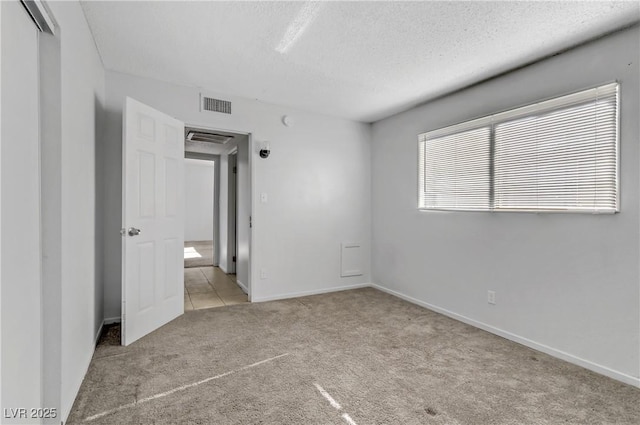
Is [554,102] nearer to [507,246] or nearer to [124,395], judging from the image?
[507,246]

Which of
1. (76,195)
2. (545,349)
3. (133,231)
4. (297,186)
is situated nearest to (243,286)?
(297,186)

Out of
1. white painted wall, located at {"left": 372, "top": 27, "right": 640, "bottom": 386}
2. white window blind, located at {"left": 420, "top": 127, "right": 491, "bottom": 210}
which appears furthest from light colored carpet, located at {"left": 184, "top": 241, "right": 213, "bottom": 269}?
white window blind, located at {"left": 420, "top": 127, "right": 491, "bottom": 210}

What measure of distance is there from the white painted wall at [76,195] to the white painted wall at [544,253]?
327cm

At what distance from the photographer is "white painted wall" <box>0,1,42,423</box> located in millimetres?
1147

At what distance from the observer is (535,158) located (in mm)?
2631

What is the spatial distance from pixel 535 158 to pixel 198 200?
376 inches

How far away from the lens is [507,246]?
2.83 m

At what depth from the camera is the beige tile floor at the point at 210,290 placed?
3.78m

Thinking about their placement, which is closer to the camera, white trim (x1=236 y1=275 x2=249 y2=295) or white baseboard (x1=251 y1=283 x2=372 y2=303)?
white baseboard (x1=251 y1=283 x2=372 y2=303)

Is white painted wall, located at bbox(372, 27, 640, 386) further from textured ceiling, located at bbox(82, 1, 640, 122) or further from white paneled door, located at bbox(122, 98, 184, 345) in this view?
white paneled door, located at bbox(122, 98, 184, 345)

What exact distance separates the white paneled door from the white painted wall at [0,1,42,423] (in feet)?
3.76

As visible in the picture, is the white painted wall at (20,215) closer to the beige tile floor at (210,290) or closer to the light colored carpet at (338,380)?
the light colored carpet at (338,380)

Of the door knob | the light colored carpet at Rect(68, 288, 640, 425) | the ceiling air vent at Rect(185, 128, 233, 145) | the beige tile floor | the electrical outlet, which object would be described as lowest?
the light colored carpet at Rect(68, 288, 640, 425)

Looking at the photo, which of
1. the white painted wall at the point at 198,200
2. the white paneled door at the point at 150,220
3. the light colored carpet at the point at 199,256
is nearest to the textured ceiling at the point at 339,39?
the white paneled door at the point at 150,220
